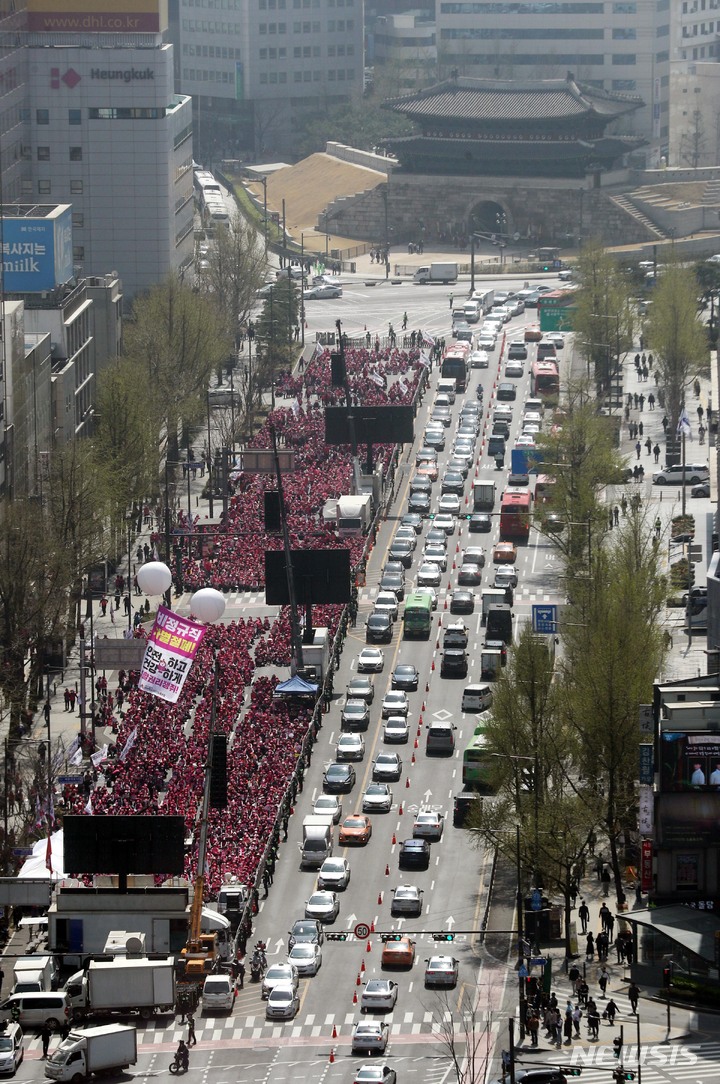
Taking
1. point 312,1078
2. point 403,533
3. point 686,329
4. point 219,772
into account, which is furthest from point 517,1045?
point 686,329

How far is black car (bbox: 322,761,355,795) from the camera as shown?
114312 mm

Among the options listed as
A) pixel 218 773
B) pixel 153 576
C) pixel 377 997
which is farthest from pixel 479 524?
pixel 218 773

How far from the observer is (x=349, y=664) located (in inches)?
5266

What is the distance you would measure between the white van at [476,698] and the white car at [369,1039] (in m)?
39.3

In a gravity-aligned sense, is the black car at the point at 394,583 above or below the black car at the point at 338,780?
below

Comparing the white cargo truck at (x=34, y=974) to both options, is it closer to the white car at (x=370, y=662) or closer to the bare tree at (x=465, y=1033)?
the bare tree at (x=465, y=1033)

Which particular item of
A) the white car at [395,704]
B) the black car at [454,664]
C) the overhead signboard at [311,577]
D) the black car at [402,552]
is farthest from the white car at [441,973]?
the black car at [402,552]

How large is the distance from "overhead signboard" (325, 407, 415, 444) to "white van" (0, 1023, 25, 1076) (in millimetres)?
84769

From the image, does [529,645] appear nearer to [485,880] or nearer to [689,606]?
[485,880]

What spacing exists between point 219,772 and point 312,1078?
10.1 meters

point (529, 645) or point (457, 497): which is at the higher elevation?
point (529, 645)

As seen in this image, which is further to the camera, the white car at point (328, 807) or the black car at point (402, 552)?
the black car at point (402, 552)

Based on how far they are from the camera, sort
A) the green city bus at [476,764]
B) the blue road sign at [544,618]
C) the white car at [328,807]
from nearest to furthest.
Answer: the white car at [328,807]
the green city bus at [476,764]
the blue road sign at [544,618]

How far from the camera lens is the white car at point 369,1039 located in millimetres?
86625
